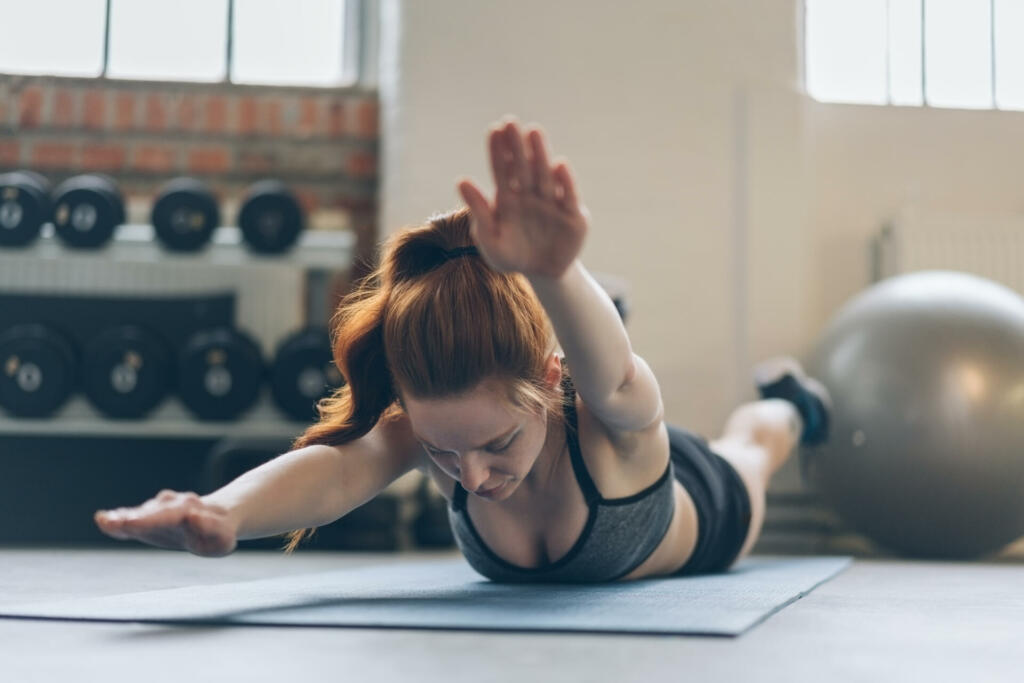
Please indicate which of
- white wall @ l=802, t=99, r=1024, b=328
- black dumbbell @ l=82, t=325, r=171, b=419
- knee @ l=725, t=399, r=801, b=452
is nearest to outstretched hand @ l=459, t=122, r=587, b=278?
knee @ l=725, t=399, r=801, b=452

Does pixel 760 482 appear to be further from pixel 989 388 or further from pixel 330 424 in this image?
pixel 330 424

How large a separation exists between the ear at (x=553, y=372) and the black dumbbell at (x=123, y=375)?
1.86m

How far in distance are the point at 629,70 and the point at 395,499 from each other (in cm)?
151

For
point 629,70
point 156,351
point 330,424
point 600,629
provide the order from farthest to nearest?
point 629,70 → point 156,351 → point 330,424 → point 600,629

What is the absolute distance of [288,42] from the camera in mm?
3871

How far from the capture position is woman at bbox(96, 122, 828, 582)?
1.16 meters

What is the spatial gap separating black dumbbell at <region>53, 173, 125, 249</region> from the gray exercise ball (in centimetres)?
203

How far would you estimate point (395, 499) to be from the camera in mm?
3156

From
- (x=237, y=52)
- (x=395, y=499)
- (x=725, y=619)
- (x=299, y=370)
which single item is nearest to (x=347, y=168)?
Answer: (x=237, y=52)

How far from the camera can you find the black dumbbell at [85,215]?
316 cm

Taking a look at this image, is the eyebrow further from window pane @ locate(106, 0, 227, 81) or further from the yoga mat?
window pane @ locate(106, 0, 227, 81)

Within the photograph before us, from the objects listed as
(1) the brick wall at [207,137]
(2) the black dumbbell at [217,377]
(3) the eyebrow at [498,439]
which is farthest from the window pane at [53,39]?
(3) the eyebrow at [498,439]

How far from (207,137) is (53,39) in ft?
2.03

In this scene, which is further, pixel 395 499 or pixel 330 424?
pixel 395 499
